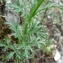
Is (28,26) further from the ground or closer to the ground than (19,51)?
further from the ground

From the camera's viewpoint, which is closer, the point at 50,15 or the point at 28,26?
the point at 28,26

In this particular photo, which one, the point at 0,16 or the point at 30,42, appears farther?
the point at 0,16

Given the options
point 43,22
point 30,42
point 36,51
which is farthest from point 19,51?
point 43,22

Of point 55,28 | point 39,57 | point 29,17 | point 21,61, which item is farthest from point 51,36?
point 29,17

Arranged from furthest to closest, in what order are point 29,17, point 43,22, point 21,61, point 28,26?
point 43,22
point 21,61
point 28,26
point 29,17

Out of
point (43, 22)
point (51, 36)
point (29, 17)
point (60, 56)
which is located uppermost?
point (29, 17)

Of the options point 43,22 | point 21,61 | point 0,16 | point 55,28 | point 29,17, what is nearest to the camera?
point 29,17

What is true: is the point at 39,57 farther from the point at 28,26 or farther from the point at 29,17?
the point at 29,17

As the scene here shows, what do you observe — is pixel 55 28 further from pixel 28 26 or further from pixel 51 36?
pixel 28 26

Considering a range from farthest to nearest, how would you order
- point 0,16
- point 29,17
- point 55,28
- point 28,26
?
point 55,28 → point 0,16 → point 28,26 → point 29,17
